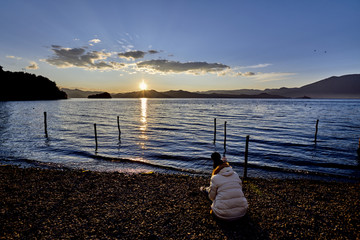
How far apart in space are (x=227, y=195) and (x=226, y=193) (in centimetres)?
9

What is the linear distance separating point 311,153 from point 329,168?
194 inches

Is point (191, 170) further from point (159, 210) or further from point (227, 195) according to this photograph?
point (227, 195)

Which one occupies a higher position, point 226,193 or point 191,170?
point 226,193

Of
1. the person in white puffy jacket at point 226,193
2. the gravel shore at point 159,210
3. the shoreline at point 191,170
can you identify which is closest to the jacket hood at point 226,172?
the person in white puffy jacket at point 226,193

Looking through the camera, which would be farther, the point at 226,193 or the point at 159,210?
the point at 159,210

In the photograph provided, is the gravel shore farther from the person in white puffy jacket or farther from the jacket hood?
the jacket hood

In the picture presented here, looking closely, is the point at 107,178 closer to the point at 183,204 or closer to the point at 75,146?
the point at 183,204

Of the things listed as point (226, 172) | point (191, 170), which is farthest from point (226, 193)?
point (191, 170)

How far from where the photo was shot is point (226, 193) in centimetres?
612

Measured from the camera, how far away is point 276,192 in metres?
10.2

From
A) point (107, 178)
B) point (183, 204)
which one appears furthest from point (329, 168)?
point (107, 178)

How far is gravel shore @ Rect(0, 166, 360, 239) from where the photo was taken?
21.5 feet

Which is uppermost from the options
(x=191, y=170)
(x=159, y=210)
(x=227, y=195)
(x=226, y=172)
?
(x=226, y=172)

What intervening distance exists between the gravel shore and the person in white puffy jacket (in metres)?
0.65
